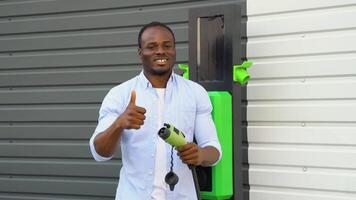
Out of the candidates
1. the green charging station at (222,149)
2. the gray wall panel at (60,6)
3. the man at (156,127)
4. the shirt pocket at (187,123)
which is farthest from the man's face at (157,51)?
the gray wall panel at (60,6)

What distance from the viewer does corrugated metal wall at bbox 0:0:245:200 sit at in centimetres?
461

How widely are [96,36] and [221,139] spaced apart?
1759 millimetres

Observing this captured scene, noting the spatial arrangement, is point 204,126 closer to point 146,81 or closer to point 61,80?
point 146,81

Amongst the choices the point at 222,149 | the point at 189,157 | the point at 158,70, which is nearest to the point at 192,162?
the point at 189,157

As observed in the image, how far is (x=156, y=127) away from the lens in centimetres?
291

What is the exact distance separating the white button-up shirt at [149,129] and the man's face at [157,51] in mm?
88

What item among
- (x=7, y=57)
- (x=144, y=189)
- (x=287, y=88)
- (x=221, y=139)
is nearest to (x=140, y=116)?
(x=144, y=189)

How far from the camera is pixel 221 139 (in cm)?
343

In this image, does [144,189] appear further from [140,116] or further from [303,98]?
[303,98]

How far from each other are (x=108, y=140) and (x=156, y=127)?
0.30 metres

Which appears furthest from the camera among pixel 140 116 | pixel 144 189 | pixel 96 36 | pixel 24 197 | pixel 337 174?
pixel 24 197

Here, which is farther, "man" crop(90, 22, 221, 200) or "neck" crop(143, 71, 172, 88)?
"neck" crop(143, 71, 172, 88)

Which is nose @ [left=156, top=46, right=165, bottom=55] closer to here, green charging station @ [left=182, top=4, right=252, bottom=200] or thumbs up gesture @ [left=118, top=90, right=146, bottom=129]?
thumbs up gesture @ [left=118, top=90, right=146, bottom=129]

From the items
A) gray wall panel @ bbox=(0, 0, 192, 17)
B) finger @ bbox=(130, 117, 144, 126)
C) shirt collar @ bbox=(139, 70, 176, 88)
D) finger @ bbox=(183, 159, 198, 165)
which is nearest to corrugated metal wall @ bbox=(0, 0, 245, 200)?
gray wall panel @ bbox=(0, 0, 192, 17)
